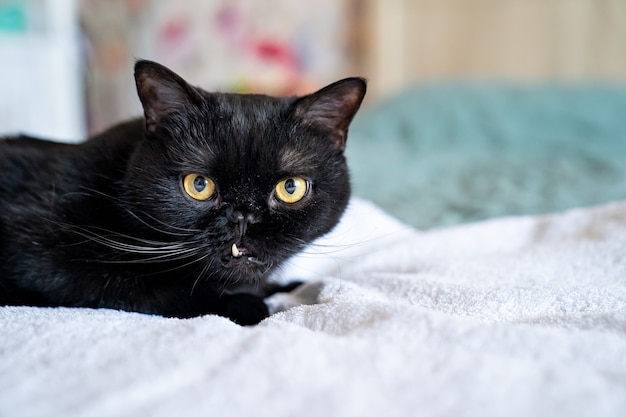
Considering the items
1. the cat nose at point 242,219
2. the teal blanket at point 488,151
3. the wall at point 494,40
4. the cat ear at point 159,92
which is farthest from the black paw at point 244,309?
the wall at point 494,40

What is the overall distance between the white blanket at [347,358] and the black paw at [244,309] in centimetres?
9

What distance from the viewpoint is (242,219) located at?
0.80m

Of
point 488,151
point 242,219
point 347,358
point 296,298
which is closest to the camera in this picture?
point 347,358

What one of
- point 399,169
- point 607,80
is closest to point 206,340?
point 399,169

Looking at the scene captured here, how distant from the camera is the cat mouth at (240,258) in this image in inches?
31.8

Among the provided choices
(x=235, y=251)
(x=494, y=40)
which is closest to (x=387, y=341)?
(x=235, y=251)

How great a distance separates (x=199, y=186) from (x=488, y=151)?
1878 millimetres

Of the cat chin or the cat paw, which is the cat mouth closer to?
the cat chin

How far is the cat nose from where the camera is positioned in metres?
0.80

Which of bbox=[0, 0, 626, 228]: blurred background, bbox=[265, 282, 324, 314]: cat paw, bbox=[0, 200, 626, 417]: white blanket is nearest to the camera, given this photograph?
bbox=[0, 200, 626, 417]: white blanket

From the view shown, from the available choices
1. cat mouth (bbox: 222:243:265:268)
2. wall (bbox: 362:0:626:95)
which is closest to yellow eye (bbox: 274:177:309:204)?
cat mouth (bbox: 222:243:265:268)

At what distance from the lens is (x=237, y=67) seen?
3570mm

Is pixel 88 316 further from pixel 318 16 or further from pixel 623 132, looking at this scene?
pixel 318 16

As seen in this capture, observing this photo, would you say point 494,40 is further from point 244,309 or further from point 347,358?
point 347,358
